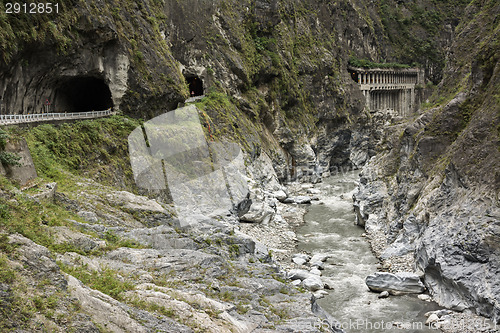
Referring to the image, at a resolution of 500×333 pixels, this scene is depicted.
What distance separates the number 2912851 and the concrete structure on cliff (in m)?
69.3

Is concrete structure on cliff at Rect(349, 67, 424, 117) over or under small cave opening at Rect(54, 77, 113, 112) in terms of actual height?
over

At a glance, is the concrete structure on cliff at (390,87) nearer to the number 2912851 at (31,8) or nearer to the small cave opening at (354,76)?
the small cave opening at (354,76)

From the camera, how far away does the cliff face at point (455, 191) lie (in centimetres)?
2334

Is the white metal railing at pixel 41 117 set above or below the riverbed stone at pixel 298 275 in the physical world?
above

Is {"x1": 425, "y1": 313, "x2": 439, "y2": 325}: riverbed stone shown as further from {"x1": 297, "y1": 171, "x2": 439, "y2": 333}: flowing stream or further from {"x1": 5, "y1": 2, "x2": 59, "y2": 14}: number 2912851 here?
{"x1": 5, "y1": 2, "x2": 59, "y2": 14}: number 2912851

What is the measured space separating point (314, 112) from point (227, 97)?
2478 cm

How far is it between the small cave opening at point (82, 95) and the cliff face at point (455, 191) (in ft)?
83.9

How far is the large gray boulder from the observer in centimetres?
2656

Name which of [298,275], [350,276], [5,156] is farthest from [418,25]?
[5,156]

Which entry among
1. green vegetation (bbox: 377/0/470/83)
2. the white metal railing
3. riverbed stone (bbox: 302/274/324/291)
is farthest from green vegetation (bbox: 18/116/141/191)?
green vegetation (bbox: 377/0/470/83)

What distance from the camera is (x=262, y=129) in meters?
62.8

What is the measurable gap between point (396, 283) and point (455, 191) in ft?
23.9

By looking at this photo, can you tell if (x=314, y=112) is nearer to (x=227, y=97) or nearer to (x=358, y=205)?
(x=227, y=97)

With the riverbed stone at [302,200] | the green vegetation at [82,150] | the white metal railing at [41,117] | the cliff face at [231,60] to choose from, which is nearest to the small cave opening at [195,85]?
the cliff face at [231,60]
